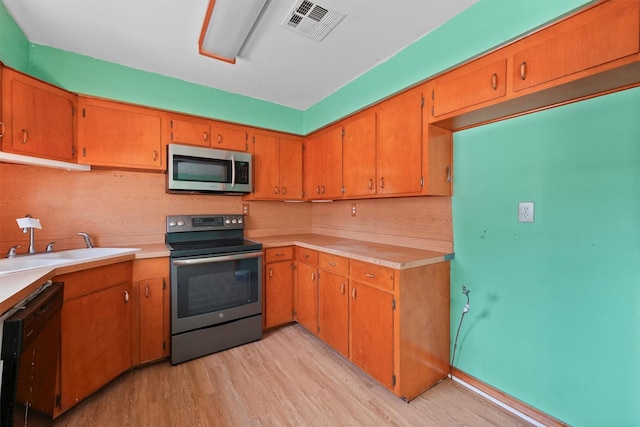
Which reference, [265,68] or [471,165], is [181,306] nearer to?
[265,68]

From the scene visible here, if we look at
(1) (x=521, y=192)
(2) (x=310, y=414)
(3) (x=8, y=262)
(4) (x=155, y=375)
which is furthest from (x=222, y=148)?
(1) (x=521, y=192)

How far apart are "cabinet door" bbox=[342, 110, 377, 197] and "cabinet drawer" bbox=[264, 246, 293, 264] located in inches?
33.6

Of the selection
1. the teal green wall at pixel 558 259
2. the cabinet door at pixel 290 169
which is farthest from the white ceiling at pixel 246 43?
the teal green wall at pixel 558 259

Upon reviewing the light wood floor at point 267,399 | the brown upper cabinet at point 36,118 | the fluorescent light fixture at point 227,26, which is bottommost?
the light wood floor at point 267,399

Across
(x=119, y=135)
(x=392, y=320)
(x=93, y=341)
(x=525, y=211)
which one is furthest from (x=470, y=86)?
(x=93, y=341)

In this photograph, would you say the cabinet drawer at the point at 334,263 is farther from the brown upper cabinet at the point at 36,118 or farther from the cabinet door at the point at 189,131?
the brown upper cabinet at the point at 36,118

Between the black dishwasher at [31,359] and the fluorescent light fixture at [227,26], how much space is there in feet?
5.56

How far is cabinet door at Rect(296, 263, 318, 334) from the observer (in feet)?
8.13

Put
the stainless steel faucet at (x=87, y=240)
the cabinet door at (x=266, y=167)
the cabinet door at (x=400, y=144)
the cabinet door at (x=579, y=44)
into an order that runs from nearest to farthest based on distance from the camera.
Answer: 1. the cabinet door at (x=579, y=44)
2. the cabinet door at (x=400, y=144)
3. the stainless steel faucet at (x=87, y=240)
4. the cabinet door at (x=266, y=167)

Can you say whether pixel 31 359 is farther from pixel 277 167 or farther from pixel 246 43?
pixel 277 167

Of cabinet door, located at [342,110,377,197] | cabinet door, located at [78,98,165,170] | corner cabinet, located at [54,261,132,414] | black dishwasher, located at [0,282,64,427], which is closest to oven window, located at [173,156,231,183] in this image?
cabinet door, located at [78,98,165,170]

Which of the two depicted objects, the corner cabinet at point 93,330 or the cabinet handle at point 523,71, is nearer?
the cabinet handle at point 523,71

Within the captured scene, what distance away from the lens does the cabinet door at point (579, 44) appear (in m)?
1.07

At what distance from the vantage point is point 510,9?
53.9 inches
